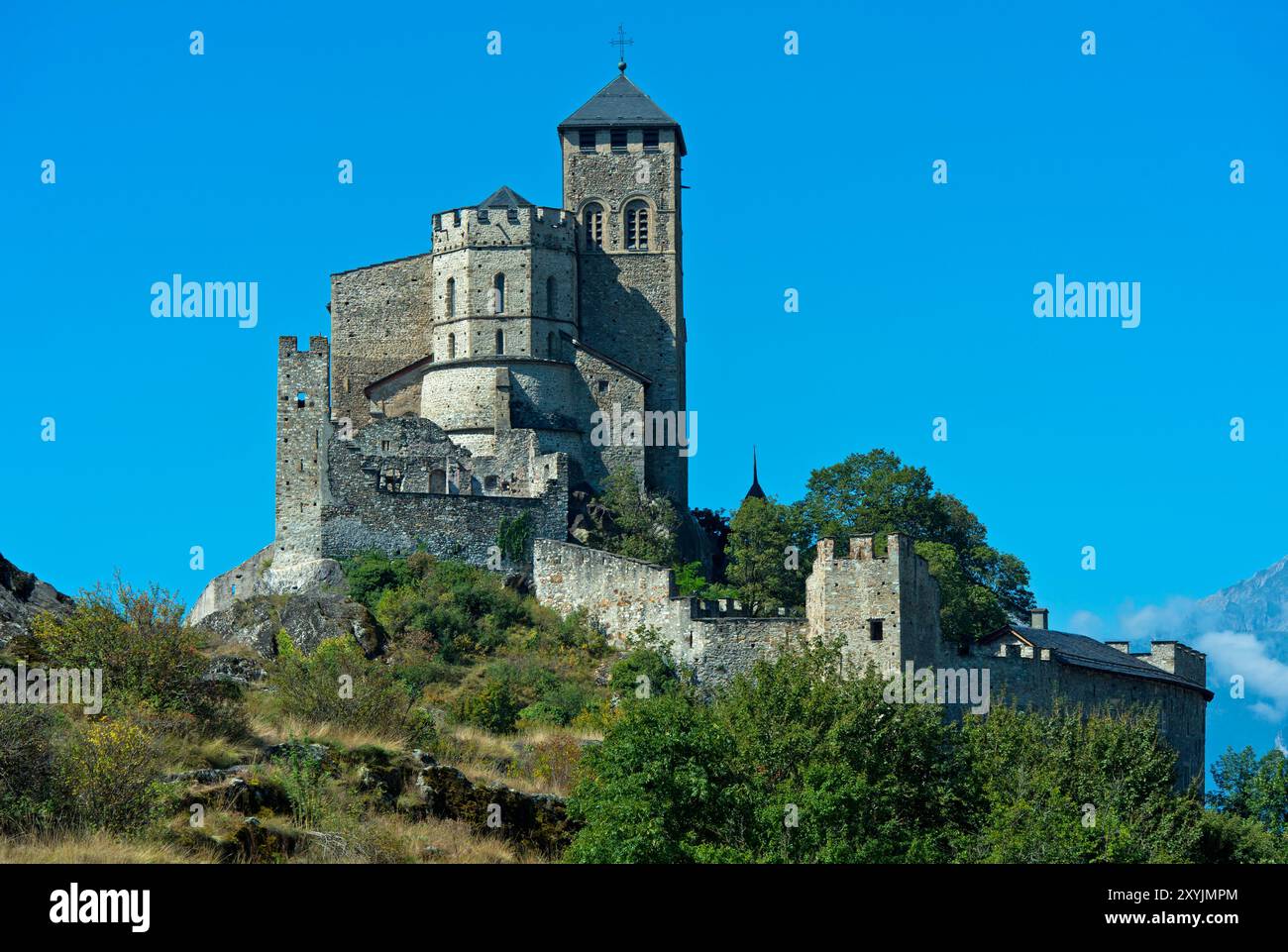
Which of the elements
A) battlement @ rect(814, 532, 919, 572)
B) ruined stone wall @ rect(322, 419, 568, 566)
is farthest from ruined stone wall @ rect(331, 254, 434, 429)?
battlement @ rect(814, 532, 919, 572)

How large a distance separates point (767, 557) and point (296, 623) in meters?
14.3

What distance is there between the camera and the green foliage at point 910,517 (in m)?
63.8

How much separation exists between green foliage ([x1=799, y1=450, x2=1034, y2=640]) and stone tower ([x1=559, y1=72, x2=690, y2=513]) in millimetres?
9233

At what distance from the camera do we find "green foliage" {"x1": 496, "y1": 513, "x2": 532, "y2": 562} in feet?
201

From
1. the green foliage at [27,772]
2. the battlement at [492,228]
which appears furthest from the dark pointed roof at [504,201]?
the green foliage at [27,772]

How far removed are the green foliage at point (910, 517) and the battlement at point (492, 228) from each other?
12.8 metres

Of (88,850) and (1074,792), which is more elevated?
(88,850)

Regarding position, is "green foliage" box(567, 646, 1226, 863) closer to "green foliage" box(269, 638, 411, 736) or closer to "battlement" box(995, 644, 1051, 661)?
"battlement" box(995, 644, 1051, 661)

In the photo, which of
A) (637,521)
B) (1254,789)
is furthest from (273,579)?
(1254,789)

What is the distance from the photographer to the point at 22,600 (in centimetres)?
3672

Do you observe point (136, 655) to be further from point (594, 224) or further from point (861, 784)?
point (594, 224)

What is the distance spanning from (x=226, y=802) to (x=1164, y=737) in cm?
3648
